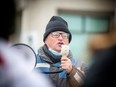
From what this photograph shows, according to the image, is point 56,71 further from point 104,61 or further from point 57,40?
point 104,61

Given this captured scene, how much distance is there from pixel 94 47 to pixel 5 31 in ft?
1.26

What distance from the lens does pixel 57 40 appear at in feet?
10.5

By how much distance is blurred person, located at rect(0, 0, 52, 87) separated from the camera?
1471 millimetres

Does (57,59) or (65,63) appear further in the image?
(57,59)

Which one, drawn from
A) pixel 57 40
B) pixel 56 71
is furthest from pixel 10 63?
pixel 57 40

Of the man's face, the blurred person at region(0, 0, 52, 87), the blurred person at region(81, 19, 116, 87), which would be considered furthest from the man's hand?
the blurred person at region(0, 0, 52, 87)

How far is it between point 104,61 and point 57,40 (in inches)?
59.1

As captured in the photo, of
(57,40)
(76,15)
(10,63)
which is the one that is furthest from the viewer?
(76,15)

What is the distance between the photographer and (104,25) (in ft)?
34.8

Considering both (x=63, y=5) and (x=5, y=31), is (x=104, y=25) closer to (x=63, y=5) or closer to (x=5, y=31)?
(x=63, y=5)

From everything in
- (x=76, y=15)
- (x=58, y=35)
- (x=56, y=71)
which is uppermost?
(x=58, y=35)

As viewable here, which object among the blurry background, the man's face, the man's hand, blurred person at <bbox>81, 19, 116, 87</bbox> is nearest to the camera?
blurred person at <bbox>81, 19, 116, 87</bbox>

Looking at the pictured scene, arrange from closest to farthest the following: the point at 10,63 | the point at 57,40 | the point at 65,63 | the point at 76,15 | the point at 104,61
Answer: the point at 10,63 < the point at 104,61 < the point at 65,63 < the point at 57,40 < the point at 76,15

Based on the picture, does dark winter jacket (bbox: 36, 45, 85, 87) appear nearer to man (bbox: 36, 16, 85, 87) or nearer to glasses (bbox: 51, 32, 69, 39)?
man (bbox: 36, 16, 85, 87)
